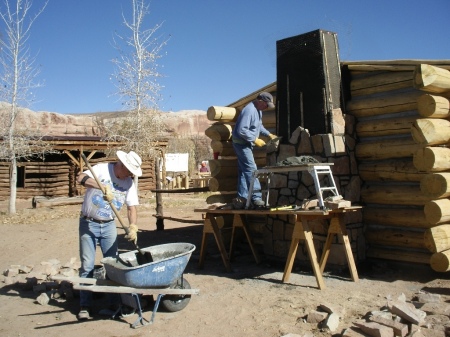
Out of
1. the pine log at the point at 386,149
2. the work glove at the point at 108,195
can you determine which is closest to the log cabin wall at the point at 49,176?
the pine log at the point at 386,149

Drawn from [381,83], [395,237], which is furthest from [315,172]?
[381,83]

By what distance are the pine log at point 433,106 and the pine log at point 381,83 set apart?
963 millimetres

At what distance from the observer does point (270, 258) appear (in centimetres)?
858

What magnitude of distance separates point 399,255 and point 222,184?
371 cm

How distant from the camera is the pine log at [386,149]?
7.11 m

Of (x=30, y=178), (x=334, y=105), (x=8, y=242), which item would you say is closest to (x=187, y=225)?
(x=8, y=242)

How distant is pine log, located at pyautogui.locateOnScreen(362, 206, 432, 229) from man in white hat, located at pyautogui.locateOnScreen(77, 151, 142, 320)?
4.03 metres

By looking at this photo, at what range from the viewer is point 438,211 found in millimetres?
6023

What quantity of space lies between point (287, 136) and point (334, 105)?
105 cm

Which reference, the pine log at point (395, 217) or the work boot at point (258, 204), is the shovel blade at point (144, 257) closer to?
the work boot at point (258, 204)

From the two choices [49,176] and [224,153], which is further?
A: [49,176]

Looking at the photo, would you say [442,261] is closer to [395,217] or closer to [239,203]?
[395,217]

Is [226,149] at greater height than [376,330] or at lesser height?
greater

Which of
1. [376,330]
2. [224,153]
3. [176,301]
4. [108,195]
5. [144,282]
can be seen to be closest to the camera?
[376,330]
